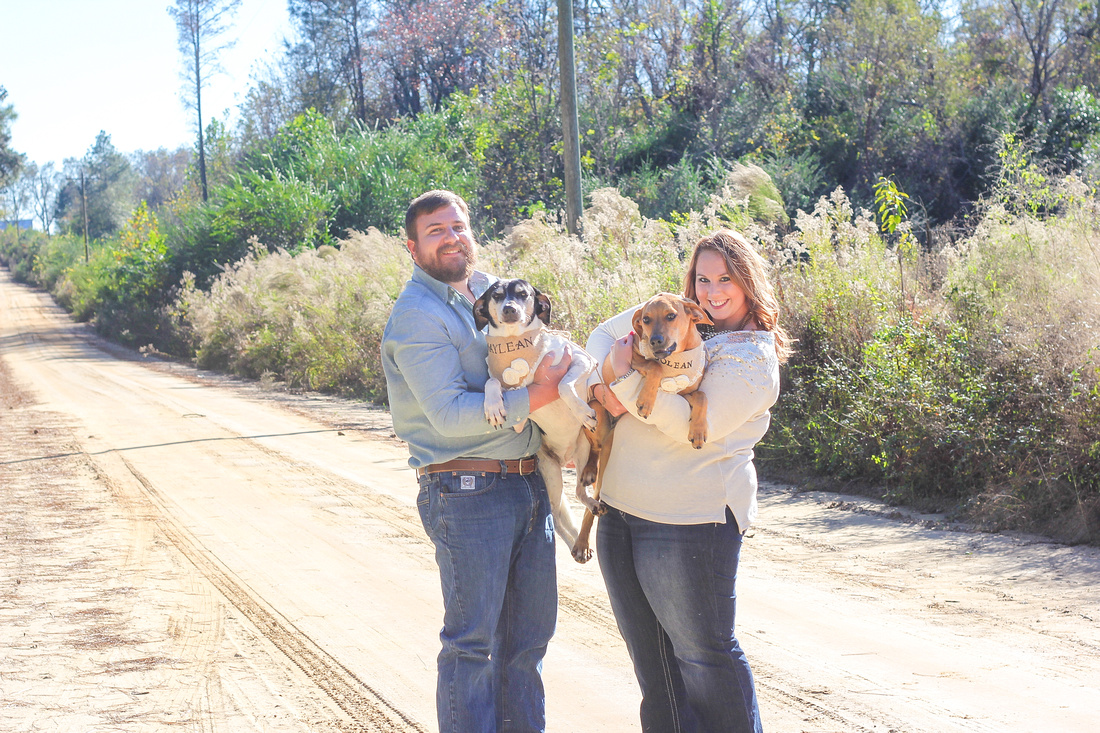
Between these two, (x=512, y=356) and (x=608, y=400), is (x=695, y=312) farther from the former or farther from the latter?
(x=512, y=356)

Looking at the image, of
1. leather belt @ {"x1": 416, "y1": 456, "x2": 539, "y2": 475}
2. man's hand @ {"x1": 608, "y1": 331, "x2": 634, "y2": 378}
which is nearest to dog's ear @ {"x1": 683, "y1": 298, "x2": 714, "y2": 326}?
man's hand @ {"x1": 608, "y1": 331, "x2": 634, "y2": 378}

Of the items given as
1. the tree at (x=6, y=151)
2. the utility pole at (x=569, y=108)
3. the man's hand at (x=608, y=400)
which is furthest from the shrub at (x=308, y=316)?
the tree at (x=6, y=151)

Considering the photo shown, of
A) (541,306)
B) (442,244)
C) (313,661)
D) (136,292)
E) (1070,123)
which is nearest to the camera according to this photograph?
(442,244)

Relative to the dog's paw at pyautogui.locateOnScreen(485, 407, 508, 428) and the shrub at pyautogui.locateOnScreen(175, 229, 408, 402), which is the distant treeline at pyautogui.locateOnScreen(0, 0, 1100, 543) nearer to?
the shrub at pyautogui.locateOnScreen(175, 229, 408, 402)

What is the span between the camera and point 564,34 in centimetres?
1387

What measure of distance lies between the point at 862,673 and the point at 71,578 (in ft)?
16.4

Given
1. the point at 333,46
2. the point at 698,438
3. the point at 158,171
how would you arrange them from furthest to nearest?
1. the point at 158,171
2. the point at 333,46
3. the point at 698,438

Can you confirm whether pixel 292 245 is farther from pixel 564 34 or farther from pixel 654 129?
pixel 564 34

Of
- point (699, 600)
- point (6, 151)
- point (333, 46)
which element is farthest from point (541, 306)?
point (6, 151)

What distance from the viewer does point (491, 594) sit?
2916 mm

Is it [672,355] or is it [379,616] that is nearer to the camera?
[672,355]

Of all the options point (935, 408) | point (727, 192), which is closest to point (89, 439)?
point (727, 192)

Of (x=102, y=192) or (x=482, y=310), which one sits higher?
(x=102, y=192)

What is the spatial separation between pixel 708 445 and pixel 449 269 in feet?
3.43
